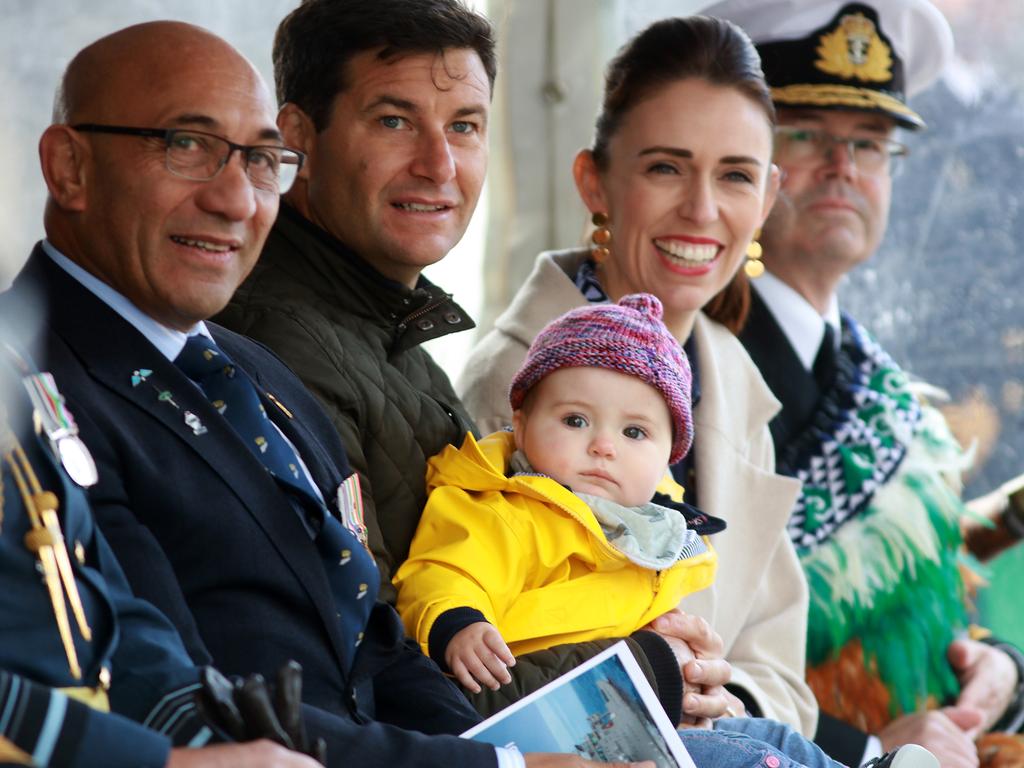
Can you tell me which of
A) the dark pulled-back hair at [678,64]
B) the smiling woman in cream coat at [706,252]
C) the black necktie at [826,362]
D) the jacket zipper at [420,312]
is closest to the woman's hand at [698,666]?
the smiling woman in cream coat at [706,252]

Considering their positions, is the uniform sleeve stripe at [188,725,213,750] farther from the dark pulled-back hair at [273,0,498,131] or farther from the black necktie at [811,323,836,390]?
the black necktie at [811,323,836,390]

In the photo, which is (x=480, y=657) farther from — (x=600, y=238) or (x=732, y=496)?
(x=600, y=238)

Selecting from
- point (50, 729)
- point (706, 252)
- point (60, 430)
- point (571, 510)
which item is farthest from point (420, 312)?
point (50, 729)

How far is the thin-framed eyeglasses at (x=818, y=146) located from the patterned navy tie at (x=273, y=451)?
86.1 inches

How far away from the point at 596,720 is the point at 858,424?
6.15 feet

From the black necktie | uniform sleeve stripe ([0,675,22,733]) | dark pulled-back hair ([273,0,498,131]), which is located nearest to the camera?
uniform sleeve stripe ([0,675,22,733])

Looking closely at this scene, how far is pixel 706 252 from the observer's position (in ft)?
10.3

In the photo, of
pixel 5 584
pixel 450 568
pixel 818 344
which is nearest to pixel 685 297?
pixel 818 344

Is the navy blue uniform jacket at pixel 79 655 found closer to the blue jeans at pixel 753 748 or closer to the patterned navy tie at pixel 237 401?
the patterned navy tie at pixel 237 401

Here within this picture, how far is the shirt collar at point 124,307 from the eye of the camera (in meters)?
1.88

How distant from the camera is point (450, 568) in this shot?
7.44ft

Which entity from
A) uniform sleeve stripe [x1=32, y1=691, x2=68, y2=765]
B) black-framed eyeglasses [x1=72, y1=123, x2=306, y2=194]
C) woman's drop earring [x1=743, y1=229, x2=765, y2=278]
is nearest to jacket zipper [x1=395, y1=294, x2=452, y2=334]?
black-framed eyeglasses [x1=72, y1=123, x2=306, y2=194]

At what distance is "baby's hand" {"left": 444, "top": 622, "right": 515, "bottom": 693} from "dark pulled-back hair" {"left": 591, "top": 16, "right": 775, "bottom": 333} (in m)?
1.37

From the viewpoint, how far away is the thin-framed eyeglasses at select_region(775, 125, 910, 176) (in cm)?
384
